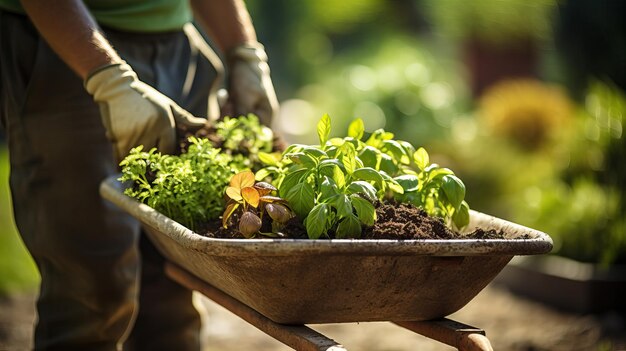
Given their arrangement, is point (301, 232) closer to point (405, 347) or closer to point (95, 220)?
point (95, 220)

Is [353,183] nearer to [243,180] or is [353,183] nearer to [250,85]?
[243,180]

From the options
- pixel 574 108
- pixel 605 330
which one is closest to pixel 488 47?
pixel 574 108

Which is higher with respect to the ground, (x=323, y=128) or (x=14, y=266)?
(x=323, y=128)

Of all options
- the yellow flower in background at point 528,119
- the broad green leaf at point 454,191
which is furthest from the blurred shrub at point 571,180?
the broad green leaf at point 454,191

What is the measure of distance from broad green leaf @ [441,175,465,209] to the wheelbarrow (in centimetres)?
11

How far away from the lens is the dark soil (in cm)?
171

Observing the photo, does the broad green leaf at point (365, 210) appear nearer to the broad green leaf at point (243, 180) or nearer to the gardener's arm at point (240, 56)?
the broad green leaf at point (243, 180)

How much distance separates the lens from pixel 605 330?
358 cm

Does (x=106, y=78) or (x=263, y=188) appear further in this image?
(x=106, y=78)

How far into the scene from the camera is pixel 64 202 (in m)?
2.31

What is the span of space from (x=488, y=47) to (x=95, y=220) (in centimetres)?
729

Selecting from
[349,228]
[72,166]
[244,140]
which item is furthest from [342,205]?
[72,166]

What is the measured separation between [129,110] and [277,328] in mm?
647

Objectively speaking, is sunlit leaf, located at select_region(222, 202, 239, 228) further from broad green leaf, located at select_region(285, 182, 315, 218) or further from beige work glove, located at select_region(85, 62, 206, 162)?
beige work glove, located at select_region(85, 62, 206, 162)
